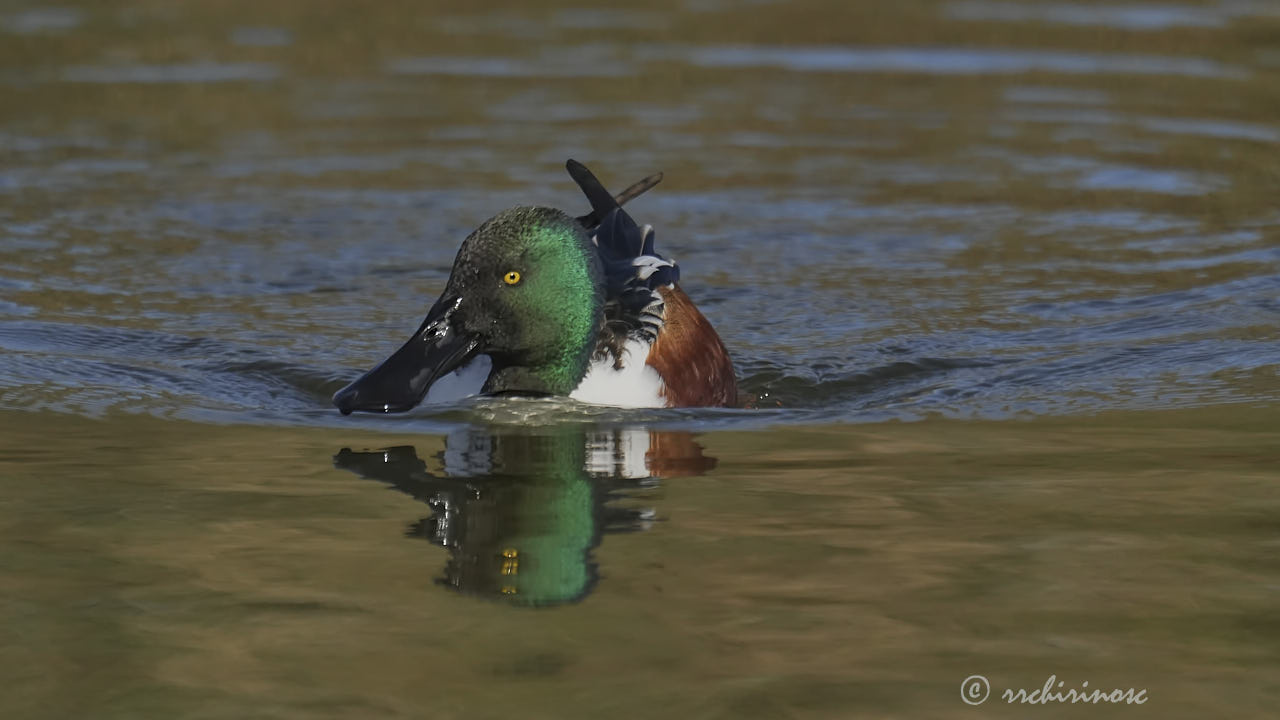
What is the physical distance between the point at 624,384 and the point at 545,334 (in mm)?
342

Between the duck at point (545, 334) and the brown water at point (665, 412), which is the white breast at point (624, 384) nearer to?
the duck at point (545, 334)

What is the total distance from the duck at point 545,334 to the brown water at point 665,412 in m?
0.17

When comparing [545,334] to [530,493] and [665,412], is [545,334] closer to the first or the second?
[665,412]

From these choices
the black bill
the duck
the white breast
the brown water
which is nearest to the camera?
the brown water

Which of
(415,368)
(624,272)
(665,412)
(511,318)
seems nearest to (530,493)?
(415,368)

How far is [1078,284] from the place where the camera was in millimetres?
8422

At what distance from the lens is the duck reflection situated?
14.4 feet

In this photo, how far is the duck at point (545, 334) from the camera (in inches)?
227

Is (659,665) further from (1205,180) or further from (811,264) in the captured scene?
(1205,180)

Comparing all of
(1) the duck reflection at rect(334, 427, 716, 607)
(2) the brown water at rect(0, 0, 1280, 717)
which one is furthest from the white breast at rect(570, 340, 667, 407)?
(1) the duck reflection at rect(334, 427, 716, 607)

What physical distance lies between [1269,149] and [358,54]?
6.22 m

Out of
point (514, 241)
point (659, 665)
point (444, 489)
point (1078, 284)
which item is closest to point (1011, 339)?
point (1078, 284)

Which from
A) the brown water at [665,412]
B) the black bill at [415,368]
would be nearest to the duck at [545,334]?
the black bill at [415,368]

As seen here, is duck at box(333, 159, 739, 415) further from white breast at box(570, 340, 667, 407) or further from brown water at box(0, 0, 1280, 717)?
brown water at box(0, 0, 1280, 717)
